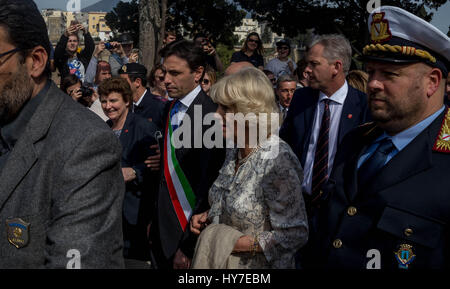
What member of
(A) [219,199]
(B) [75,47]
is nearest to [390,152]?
(A) [219,199]

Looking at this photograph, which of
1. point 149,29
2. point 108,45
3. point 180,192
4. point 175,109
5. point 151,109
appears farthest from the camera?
point 149,29

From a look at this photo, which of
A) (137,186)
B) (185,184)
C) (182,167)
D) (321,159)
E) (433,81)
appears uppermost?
(433,81)

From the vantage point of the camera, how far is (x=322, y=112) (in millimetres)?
3604

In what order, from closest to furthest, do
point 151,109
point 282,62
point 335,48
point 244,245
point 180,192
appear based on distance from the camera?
point 244,245
point 180,192
point 335,48
point 151,109
point 282,62

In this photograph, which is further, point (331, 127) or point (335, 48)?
point (335, 48)

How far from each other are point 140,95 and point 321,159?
3.05m

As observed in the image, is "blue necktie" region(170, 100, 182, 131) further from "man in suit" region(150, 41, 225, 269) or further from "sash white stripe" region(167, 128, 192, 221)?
"sash white stripe" region(167, 128, 192, 221)

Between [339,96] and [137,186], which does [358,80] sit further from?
[137,186]

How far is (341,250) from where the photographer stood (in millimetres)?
1987

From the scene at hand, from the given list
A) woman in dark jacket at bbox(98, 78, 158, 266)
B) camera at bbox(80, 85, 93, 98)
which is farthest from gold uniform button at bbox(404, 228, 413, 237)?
camera at bbox(80, 85, 93, 98)

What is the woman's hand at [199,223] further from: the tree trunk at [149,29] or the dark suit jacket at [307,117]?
the tree trunk at [149,29]

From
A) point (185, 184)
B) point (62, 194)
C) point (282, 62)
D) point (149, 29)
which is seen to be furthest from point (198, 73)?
point (149, 29)

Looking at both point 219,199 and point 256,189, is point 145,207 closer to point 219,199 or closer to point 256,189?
point 219,199

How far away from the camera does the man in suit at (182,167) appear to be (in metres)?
3.42
